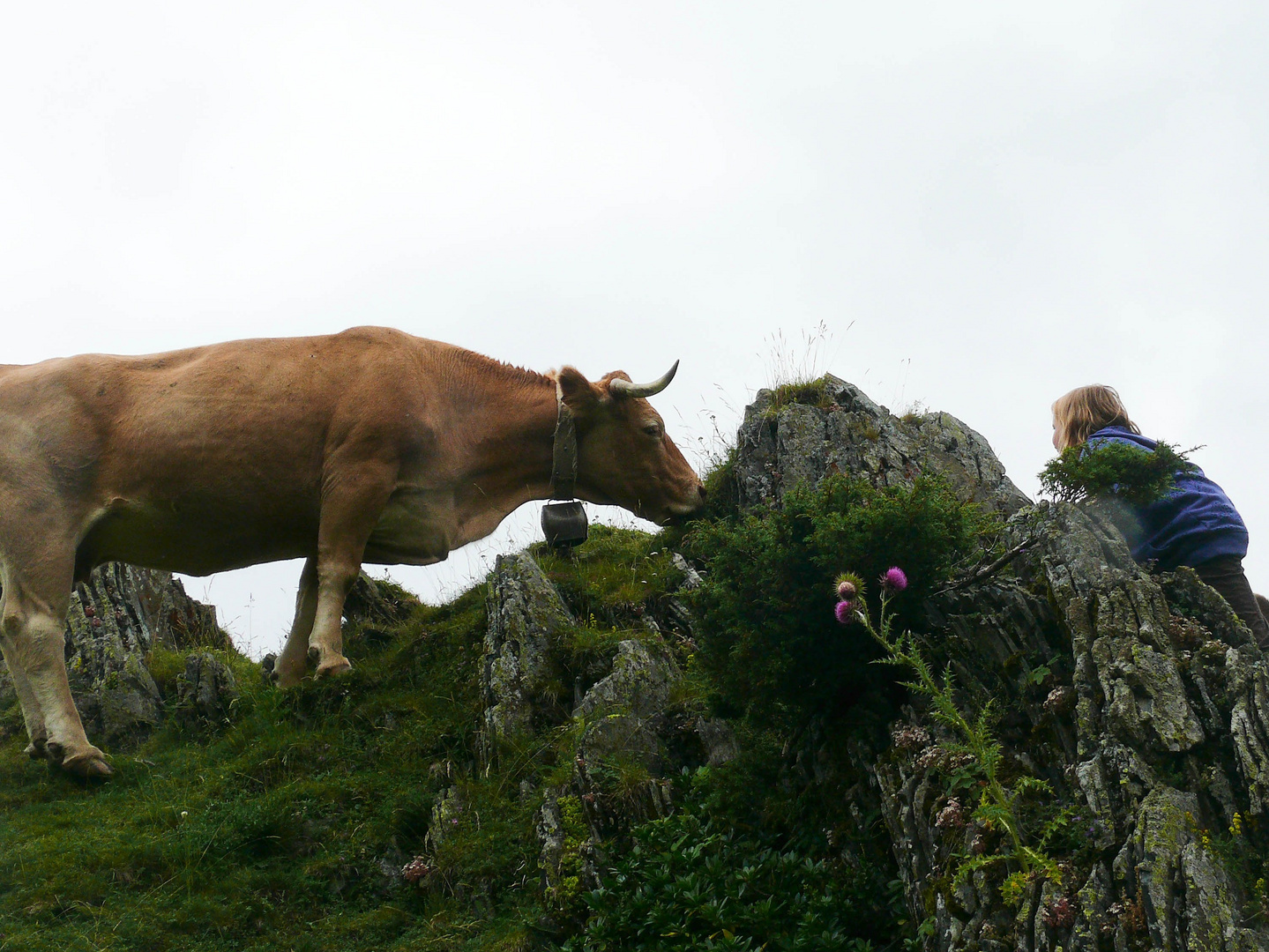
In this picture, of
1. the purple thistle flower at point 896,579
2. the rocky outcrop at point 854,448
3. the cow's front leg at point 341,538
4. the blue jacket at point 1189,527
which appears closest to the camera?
the purple thistle flower at point 896,579

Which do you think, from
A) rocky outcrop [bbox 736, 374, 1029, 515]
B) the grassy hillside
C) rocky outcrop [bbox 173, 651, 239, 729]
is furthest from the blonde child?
rocky outcrop [bbox 173, 651, 239, 729]

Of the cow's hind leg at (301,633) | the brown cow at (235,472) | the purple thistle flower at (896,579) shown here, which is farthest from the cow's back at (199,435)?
the purple thistle flower at (896,579)

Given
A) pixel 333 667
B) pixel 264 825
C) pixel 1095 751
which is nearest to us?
pixel 1095 751

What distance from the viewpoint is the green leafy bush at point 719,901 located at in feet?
17.1

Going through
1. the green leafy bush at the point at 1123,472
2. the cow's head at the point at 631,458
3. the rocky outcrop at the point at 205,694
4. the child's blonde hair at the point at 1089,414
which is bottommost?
the rocky outcrop at the point at 205,694

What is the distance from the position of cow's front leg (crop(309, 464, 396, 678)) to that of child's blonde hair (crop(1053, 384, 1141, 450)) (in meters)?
5.27

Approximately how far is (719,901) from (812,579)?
5.88ft

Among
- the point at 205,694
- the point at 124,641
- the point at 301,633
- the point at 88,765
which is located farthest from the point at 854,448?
the point at 124,641

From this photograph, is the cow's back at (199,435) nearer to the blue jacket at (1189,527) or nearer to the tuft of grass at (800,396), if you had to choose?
the tuft of grass at (800,396)

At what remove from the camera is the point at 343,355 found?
9039mm

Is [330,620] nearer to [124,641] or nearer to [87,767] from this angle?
[87,767]

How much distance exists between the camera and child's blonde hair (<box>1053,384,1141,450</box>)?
7723 millimetres

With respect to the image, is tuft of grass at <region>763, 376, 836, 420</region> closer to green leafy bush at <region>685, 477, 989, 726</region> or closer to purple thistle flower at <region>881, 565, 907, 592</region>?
green leafy bush at <region>685, 477, 989, 726</region>

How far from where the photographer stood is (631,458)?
33.7 ft
